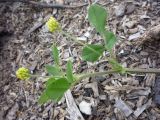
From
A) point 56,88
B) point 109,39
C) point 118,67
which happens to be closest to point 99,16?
point 109,39

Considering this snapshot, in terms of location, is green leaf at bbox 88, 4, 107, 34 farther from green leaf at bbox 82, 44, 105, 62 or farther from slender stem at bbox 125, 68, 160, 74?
slender stem at bbox 125, 68, 160, 74

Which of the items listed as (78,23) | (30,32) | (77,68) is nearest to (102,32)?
(77,68)

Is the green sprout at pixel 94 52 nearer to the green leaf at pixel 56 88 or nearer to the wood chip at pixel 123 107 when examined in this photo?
the green leaf at pixel 56 88

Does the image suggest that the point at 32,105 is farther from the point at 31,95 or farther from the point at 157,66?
the point at 157,66

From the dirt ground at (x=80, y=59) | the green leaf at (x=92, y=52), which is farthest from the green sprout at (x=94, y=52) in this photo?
the dirt ground at (x=80, y=59)

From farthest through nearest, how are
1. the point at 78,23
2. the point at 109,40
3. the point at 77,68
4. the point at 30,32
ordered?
the point at 30,32
the point at 78,23
the point at 77,68
the point at 109,40

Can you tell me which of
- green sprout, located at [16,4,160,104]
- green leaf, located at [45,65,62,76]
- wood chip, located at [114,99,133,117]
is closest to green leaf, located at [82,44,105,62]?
green sprout, located at [16,4,160,104]
